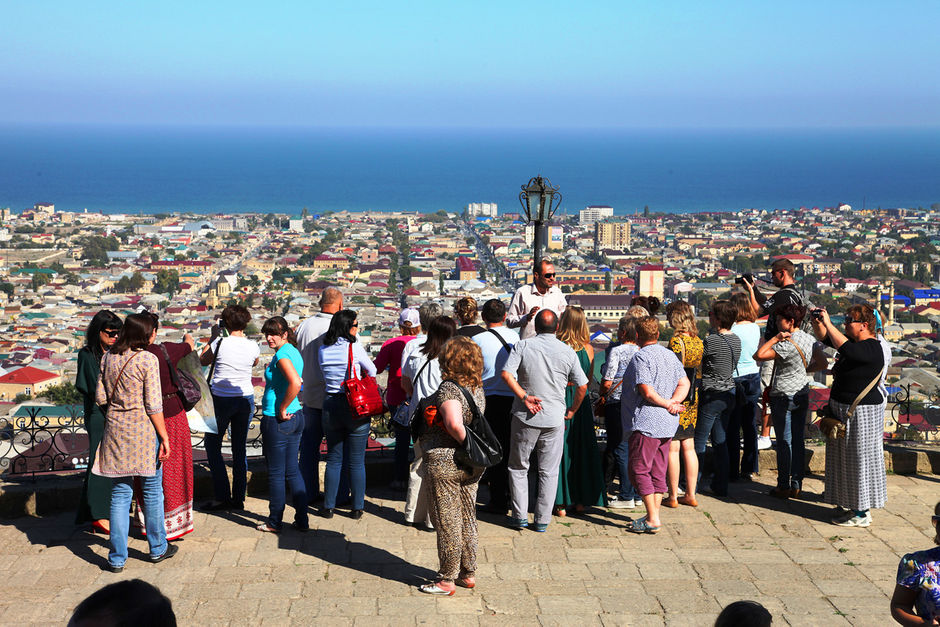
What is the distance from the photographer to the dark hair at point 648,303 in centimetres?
523

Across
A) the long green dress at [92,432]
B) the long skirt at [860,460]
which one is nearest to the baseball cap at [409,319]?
the long green dress at [92,432]

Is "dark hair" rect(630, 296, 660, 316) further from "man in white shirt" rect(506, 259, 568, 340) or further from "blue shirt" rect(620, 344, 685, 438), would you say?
"blue shirt" rect(620, 344, 685, 438)

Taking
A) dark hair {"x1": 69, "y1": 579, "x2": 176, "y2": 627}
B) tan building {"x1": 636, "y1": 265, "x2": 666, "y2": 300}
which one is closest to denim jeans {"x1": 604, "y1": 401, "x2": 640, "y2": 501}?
dark hair {"x1": 69, "y1": 579, "x2": 176, "y2": 627}

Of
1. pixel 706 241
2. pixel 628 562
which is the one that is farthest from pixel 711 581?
pixel 706 241

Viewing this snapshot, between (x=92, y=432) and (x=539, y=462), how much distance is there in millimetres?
2129

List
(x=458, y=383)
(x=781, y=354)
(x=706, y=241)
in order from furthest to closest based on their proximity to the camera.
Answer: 1. (x=706, y=241)
2. (x=781, y=354)
3. (x=458, y=383)

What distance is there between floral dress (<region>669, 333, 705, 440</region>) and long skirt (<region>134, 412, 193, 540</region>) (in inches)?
95.0

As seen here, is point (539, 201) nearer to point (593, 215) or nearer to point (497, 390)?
point (497, 390)

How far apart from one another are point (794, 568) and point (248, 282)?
60.1m

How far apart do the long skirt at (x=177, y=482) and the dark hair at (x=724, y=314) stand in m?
2.78

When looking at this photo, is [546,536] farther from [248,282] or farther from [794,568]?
[248,282]

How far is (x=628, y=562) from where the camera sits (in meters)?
4.34

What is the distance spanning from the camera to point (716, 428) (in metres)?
5.22

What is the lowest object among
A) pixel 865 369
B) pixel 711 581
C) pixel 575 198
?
pixel 711 581
